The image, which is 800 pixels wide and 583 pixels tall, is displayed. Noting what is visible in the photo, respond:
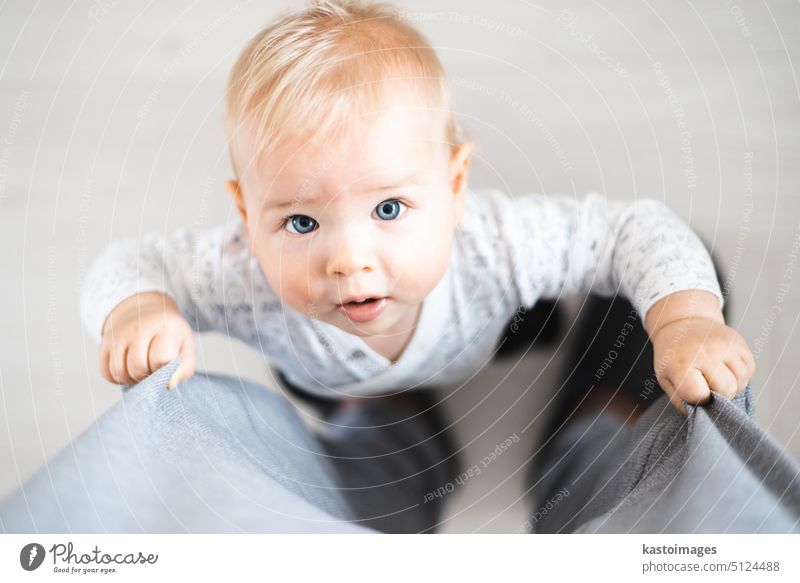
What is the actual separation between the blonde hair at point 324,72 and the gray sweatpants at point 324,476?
0.48ft

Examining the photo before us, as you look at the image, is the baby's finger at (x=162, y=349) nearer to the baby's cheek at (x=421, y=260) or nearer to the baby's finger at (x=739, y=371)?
the baby's cheek at (x=421, y=260)

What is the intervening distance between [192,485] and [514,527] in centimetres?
18

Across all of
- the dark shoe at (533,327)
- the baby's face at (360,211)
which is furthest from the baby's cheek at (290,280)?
the dark shoe at (533,327)

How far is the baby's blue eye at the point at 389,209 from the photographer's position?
394 millimetres

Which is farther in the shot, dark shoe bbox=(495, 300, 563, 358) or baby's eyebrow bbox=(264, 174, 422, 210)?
dark shoe bbox=(495, 300, 563, 358)

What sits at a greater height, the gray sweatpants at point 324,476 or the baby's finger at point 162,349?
the baby's finger at point 162,349

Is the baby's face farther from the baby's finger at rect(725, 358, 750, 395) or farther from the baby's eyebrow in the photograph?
the baby's finger at rect(725, 358, 750, 395)

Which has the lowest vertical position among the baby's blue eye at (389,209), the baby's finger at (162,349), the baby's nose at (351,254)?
the baby's finger at (162,349)

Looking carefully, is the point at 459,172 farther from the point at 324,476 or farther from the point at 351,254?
the point at 324,476

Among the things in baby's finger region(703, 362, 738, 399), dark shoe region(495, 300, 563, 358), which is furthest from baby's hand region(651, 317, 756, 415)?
dark shoe region(495, 300, 563, 358)

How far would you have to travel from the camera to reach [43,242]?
439mm
